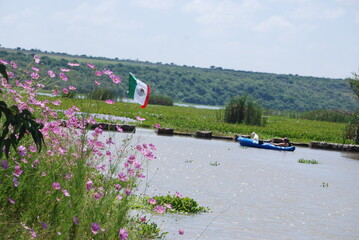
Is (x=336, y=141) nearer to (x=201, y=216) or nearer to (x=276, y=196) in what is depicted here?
(x=276, y=196)

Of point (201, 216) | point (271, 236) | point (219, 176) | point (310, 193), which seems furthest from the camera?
point (219, 176)

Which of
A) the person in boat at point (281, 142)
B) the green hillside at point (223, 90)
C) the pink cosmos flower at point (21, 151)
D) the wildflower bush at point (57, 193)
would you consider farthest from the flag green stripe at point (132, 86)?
the green hillside at point (223, 90)

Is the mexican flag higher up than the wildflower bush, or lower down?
higher up

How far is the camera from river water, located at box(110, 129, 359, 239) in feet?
38.7

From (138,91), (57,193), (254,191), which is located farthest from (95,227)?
(254,191)

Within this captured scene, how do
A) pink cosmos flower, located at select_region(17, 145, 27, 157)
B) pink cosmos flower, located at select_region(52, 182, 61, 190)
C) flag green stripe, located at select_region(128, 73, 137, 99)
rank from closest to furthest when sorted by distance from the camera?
pink cosmos flower, located at select_region(17, 145, 27, 157) → pink cosmos flower, located at select_region(52, 182, 61, 190) → flag green stripe, located at select_region(128, 73, 137, 99)

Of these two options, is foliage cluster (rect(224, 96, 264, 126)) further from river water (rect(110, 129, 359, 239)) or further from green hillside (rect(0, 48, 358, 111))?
green hillside (rect(0, 48, 358, 111))

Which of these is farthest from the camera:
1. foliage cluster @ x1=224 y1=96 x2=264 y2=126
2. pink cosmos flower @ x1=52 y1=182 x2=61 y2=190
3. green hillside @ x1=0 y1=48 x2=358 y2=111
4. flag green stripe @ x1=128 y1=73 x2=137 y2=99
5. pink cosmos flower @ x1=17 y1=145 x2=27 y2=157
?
green hillside @ x1=0 y1=48 x2=358 y2=111

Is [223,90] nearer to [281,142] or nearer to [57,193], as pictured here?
[281,142]

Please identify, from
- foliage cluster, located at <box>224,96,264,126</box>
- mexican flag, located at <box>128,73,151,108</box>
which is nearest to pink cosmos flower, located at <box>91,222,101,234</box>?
mexican flag, located at <box>128,73,151,108</box>

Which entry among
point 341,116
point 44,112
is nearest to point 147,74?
point 341,116

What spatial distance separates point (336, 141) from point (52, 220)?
3248 centimetres

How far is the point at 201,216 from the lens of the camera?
12344 millimetres

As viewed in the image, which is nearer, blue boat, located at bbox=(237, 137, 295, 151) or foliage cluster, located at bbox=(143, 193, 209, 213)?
foliage cluster, located at bbox=(143, 193, 209, 213)
